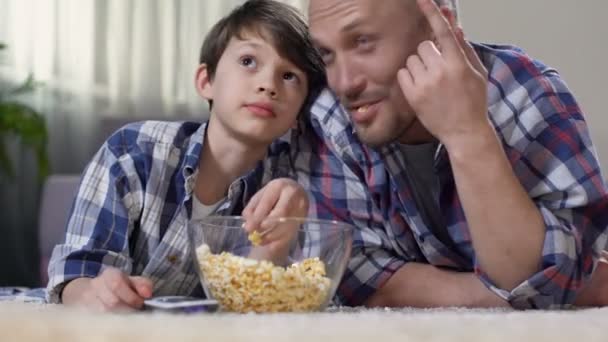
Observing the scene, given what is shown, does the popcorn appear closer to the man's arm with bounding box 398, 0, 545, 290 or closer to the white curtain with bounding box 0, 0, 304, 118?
the man's arm with bounding box 398, 0, 545, 290

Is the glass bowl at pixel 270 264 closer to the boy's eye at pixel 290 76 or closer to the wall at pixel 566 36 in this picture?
the boy's eye at pixel 290 76

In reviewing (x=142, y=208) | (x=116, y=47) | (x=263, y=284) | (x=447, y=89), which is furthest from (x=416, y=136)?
(x=116, y=47)

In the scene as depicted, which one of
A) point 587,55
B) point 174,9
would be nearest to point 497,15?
point 587,55

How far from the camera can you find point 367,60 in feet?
3.79

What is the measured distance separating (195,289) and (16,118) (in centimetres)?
230

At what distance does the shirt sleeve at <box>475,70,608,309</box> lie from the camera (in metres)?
0.97

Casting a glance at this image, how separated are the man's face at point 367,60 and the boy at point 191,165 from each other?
12 cm

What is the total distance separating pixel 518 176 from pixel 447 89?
0.63 ft

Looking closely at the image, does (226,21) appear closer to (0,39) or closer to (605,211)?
(605,211)

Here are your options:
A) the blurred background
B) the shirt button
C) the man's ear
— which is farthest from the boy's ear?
the blurred background

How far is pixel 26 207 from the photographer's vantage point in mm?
3473

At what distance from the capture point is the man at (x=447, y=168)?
0.94 metres

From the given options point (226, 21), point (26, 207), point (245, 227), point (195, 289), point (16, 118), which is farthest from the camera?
point (26, 207)

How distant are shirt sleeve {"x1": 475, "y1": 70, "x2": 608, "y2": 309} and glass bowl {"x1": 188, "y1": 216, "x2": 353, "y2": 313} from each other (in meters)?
0.26
